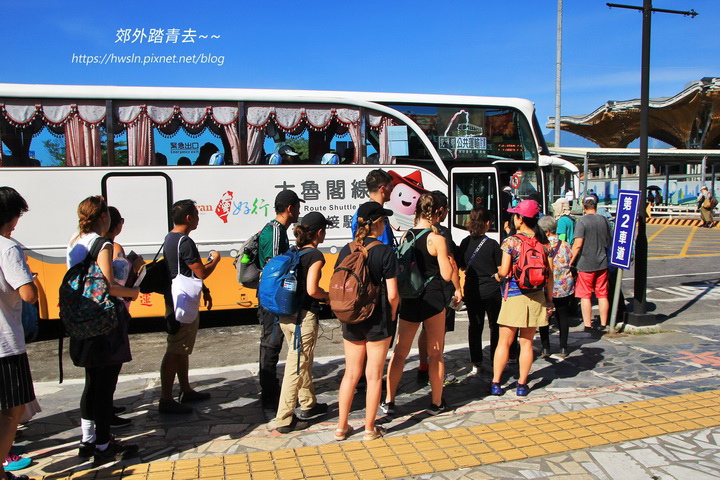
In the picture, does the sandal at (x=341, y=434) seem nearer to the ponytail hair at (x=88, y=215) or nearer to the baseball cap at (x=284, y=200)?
the baseball cap at (x=284, y=200)

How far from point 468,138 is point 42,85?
21.4 ft

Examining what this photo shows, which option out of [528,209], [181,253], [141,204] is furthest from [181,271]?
[141,204]

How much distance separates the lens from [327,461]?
394 centimetres

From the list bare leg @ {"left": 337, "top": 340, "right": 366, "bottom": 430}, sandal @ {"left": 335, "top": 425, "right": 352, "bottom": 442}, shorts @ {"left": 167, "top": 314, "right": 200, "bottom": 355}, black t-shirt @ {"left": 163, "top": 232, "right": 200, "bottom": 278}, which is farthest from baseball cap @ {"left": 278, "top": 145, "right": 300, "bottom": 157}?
sandal @ {"left": 335, "top": 425, "right": 352, "bottom": 442}

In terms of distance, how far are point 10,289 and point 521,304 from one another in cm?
396

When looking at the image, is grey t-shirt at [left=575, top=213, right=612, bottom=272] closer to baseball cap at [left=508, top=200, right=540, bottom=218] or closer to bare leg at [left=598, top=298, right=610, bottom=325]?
bare leg at [left=598, top=298, right=610, bottom=325]

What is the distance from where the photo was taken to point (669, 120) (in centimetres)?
3959

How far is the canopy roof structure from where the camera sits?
1400 inches

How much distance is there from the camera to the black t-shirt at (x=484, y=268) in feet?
19.0

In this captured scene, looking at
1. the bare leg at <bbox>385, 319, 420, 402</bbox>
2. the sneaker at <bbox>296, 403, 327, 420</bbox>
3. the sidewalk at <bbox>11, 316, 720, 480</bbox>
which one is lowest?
the sidewalk at <bbox>11, 316, 720, 480</bbox>

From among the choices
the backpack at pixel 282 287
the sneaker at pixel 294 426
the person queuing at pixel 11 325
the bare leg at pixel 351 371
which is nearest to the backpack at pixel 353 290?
the bare leg at pixel 351 371

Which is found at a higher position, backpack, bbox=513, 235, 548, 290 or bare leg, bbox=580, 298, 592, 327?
backpack, bbox=513, 235, 548, 290

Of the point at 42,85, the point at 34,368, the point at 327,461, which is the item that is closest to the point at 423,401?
the point at 327,461

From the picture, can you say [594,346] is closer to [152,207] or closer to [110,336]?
[110,336]
